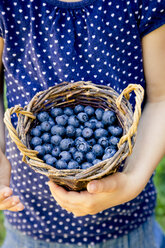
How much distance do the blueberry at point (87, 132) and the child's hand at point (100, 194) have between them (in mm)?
149

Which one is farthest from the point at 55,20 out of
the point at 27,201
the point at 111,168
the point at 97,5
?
the point at 27,201

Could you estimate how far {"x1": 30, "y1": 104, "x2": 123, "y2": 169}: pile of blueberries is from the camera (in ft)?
2.52

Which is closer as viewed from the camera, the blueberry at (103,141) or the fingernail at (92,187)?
the fingernail at (92,187)

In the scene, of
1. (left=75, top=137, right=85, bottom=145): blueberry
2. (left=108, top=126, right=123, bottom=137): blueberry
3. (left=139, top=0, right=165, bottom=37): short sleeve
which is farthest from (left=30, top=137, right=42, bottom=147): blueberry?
(left=139, top=0, right=165, bottom=37): short sleeve

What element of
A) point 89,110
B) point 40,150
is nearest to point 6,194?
point 40,150

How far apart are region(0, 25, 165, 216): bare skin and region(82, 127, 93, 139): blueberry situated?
0.15 metres

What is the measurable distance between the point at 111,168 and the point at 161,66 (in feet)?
A: 1.44

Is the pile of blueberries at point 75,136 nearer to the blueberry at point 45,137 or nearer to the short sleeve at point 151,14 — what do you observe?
the blueberry at point 45,137

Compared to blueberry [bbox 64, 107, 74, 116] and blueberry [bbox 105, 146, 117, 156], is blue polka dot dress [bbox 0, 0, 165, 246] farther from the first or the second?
blueberry [bbox 105, 146, 117, 156]

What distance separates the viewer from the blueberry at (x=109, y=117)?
0.83 metres

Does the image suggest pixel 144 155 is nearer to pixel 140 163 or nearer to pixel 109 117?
pixel 140 163

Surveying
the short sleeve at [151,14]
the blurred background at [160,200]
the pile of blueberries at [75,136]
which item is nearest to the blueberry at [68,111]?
the pile of blueberries at [75,136]

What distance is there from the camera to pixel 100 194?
76cm

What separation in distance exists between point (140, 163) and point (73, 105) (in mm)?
286
